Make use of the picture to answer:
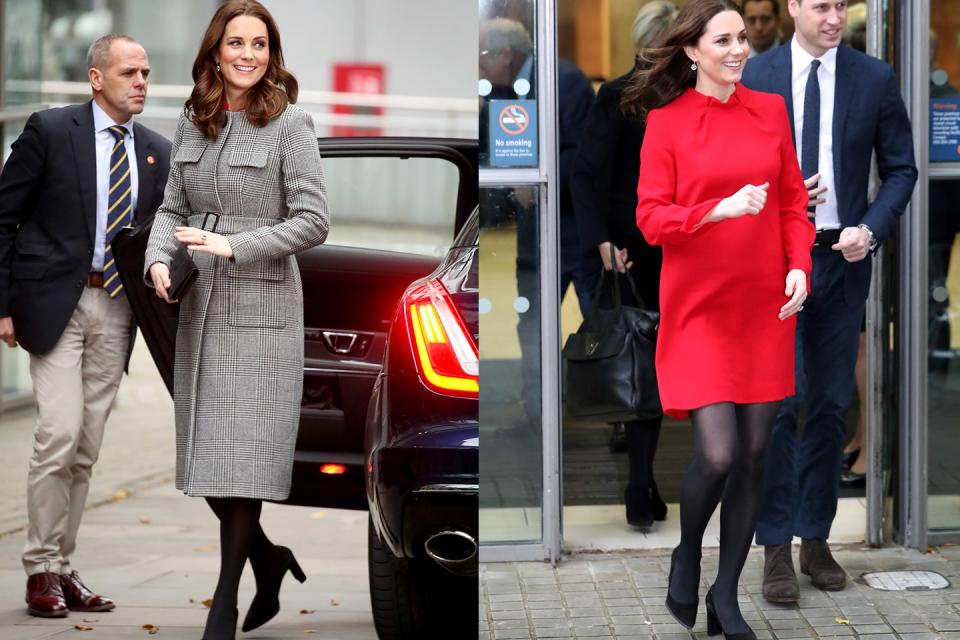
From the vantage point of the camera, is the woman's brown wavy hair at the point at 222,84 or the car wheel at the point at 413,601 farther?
the car wheel at the point at 413,601

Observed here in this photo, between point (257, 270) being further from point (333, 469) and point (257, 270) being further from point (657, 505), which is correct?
point (657, 505)

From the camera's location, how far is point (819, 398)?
4598 millimetres

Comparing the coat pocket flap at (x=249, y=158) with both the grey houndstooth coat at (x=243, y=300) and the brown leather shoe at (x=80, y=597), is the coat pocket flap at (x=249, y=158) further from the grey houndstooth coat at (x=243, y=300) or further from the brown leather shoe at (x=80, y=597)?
the brown leather shoe at (x=80, y=597)

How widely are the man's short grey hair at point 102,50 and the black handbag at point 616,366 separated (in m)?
1.80

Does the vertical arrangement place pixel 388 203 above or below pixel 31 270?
above

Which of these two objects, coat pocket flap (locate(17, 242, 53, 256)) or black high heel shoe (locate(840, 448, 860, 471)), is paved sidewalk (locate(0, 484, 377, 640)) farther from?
black high heel shoe (locate(840, 448, 860, 471))

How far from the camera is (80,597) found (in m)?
4.28

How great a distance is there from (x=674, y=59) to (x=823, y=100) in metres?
0.65

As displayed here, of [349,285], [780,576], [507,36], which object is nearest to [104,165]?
[349,285]

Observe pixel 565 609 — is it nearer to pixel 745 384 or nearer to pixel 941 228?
pixel 745 384

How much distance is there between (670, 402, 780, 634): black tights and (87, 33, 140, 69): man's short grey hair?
5.76 ft

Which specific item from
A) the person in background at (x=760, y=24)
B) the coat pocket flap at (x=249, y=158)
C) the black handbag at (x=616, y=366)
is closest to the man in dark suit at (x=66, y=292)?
the coat pocket flap at (x=249, y=158)

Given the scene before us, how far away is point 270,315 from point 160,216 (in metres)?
0.35

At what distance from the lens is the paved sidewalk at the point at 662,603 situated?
166 inches
